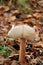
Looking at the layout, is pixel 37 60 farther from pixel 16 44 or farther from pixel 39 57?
pixel 16 44

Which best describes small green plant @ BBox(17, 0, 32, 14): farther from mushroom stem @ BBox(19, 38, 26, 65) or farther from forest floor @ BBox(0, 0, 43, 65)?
mushroom stem @ BBox(19, 38, 26, 65)

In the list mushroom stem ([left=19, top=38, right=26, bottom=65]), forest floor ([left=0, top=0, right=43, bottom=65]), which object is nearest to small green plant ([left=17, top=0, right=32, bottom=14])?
forest floor ([left=0, top=0, right=43, bottom=65])

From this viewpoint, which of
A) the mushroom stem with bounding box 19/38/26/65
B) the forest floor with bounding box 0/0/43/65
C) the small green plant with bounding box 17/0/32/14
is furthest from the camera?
the small green plant with bounding box 17/0/32/14

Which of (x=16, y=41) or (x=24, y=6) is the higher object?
(x=24, y=6)

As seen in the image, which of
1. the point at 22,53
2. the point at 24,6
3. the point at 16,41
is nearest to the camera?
the point at 22,53

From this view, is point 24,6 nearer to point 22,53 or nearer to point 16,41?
point 16,41

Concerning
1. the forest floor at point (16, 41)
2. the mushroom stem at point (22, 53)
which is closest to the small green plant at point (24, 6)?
the forest floor at point (16, 41)

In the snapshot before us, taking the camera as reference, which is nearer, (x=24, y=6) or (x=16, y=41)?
(x=16, y=41)

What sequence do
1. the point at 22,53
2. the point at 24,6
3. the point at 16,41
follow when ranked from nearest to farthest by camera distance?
the point at 22,53
the point at 16,41
the point at 24,6

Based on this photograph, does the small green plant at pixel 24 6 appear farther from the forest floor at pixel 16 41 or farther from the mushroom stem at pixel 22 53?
the mushroom stem at pixel 22 53

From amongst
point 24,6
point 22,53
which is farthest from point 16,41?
point 24,6

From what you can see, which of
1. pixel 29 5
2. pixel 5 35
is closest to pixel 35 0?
pixel 29 5
